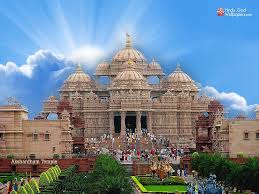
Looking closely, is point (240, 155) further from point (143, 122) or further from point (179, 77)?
point (179, 77)

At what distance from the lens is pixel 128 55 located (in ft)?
416

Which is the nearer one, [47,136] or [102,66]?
[47,136]

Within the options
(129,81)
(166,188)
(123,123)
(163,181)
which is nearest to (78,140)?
(123,123)

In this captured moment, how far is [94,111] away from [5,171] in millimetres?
38462

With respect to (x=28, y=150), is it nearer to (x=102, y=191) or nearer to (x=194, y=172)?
(x=194, y=172)

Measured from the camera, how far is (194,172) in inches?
2963

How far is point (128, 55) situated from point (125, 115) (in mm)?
15793

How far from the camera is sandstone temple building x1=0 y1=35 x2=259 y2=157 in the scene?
8462 cm

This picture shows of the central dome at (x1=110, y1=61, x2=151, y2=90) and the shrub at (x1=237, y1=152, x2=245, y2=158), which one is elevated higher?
the central dome at (x1=110, y1=61, x2=151, y2=90)

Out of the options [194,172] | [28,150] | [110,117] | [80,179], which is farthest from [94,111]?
[80,179]

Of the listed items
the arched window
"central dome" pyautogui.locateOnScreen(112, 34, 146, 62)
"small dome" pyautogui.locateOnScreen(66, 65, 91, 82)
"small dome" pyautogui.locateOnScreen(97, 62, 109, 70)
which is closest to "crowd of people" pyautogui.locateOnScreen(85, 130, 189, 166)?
the arched window

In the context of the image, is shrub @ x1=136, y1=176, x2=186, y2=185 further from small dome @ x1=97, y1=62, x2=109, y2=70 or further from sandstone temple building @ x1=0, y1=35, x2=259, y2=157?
small dome @ x1=97, y1=62, x2=109, y2=70

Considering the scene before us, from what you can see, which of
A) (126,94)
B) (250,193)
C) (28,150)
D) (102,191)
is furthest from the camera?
(126,94)

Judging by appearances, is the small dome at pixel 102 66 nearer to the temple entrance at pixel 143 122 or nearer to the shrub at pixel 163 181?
the temple entrance at pixel 143 122
